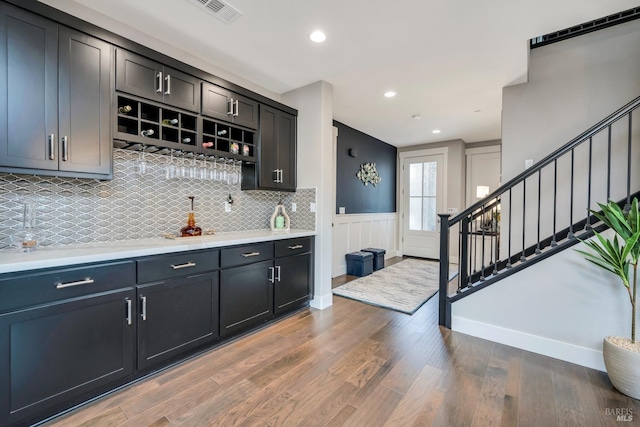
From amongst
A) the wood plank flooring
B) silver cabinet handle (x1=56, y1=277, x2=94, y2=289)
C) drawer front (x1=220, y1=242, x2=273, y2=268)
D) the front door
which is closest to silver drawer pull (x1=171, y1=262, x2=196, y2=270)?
drawer front (x1=220, y1=242, x2=273, y2=268)

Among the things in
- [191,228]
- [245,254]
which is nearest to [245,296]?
[245,254]

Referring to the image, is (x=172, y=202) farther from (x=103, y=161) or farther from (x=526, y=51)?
(x=526, y=51)

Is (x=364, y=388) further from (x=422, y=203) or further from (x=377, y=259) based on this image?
(x=422, y=203)

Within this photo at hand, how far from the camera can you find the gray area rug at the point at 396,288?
3.61 m

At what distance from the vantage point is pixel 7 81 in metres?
1.69

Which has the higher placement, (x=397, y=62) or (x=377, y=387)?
(x=397, y=62)

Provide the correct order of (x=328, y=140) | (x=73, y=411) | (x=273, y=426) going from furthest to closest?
(x=328, y=140) → (x=73, y=411) → (x=273, y=426)

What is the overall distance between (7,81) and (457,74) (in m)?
3.81

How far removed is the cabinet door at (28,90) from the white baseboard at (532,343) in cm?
365

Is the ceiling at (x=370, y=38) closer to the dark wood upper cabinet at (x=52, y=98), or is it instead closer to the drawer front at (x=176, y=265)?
the dark wood upper cabinet at (x=52, y=98)

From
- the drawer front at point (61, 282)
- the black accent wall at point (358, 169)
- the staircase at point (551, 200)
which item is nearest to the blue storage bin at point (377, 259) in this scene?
the black accent wall at point (358, 169)

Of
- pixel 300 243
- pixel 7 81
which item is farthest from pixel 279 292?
pixel 7 81

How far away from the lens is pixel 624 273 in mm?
1948

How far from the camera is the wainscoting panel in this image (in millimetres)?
5031
